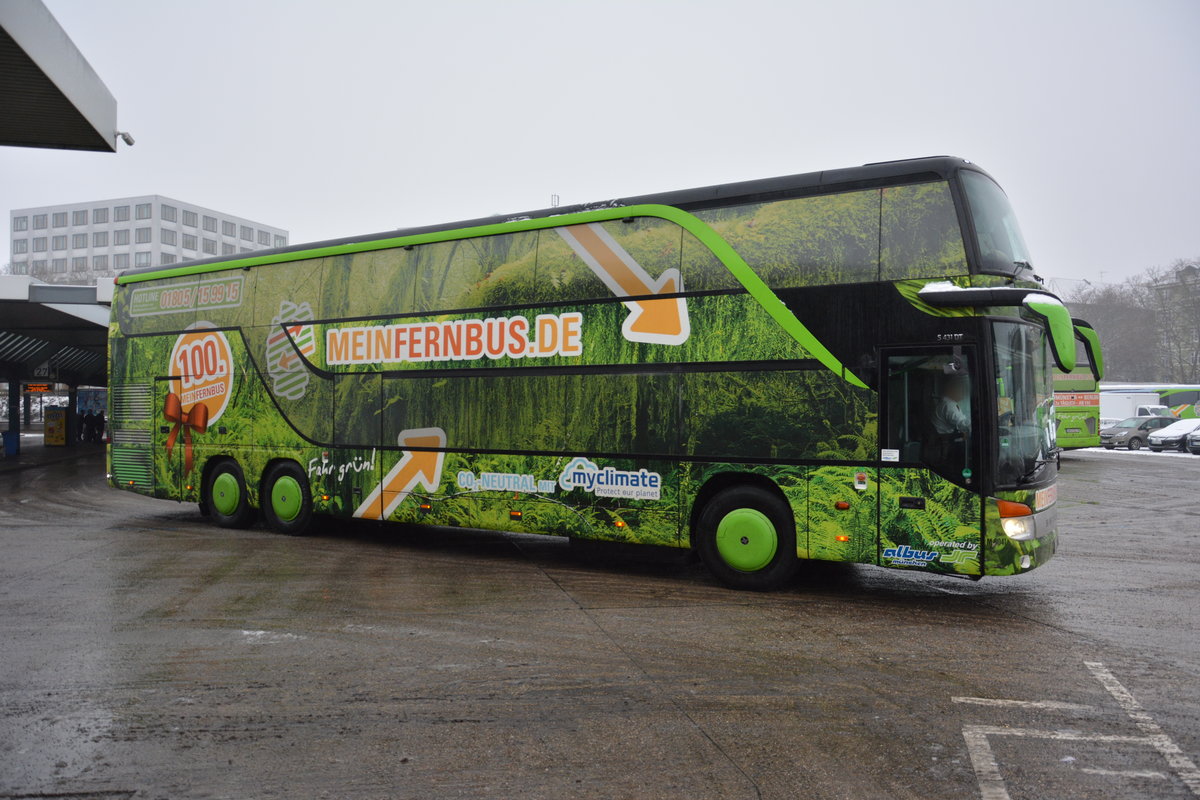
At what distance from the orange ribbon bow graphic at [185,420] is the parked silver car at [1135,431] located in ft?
132

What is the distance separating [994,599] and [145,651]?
23.4ft

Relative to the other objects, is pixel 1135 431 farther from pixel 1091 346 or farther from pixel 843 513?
pixel 843 513

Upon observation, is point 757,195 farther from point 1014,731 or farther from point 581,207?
point 1014,731

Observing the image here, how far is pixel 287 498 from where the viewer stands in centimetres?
1234

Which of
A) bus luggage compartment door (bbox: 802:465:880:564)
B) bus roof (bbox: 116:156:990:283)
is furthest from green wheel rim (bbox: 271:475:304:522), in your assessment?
bus luggage compartment door (bbox: 802:465:880:564)

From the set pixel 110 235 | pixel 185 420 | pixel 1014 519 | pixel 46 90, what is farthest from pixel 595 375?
pixel 110 235

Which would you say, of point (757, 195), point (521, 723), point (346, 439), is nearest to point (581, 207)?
point (757, 195)

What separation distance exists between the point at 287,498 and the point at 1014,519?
900cm

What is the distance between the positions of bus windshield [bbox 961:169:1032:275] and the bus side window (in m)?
0.88

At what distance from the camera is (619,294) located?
30.5 ft

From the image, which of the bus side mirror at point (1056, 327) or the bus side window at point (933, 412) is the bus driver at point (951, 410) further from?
the bus side mirror at point (1056, 327)

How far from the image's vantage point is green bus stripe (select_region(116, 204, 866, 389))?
8273mm

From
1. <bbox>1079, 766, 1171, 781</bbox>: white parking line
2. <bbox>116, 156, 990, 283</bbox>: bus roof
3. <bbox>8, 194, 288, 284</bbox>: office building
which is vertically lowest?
<bbox>1079, 766, 1171, 781</bbox>: white parking line

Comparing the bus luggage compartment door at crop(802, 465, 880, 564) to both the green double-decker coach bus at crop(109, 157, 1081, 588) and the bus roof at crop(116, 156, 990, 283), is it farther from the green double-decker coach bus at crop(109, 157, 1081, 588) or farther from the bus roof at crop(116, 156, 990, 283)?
the bus roof at crop(116, 156, 990, 283)
